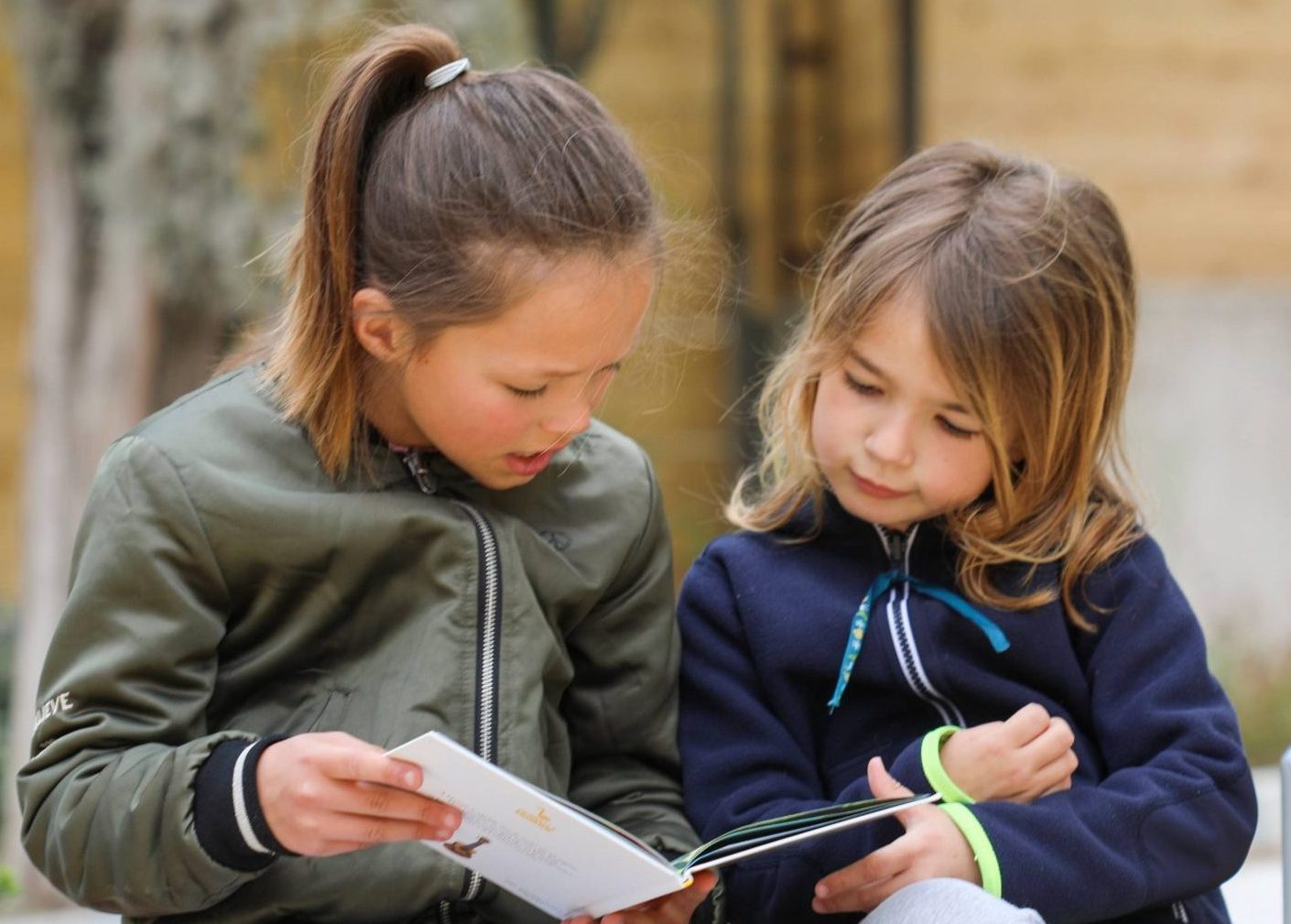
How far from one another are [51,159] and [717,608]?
7.51ft

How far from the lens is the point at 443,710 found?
1621 mm

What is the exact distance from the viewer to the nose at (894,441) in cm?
176

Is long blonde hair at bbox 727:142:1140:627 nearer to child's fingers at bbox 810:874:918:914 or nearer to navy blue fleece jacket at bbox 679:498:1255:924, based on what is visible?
navy blue fleece jacket at bbox 679:498:1255:924

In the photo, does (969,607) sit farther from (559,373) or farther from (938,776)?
(559,373)

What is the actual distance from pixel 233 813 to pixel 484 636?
0.32 meters

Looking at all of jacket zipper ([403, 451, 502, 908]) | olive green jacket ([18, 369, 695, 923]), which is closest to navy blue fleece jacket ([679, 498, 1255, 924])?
olive green jacket ([18, 369, 695, 923])

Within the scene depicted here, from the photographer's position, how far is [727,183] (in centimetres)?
539

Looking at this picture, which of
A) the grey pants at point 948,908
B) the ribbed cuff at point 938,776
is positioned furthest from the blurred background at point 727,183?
the grey pants at point 948,908

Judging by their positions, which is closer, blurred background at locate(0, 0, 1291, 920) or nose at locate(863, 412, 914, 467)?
nose at locate(863, 412, 914, 467)

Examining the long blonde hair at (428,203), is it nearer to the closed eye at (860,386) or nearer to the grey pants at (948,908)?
the closed eye at (860,386)

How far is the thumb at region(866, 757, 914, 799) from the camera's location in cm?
167

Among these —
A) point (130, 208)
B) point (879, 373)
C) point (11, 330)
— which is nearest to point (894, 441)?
point (879, 373)

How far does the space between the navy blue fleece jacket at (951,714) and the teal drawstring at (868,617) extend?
11mm

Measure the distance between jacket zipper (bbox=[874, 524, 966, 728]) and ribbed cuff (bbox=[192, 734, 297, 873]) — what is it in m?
0.70
